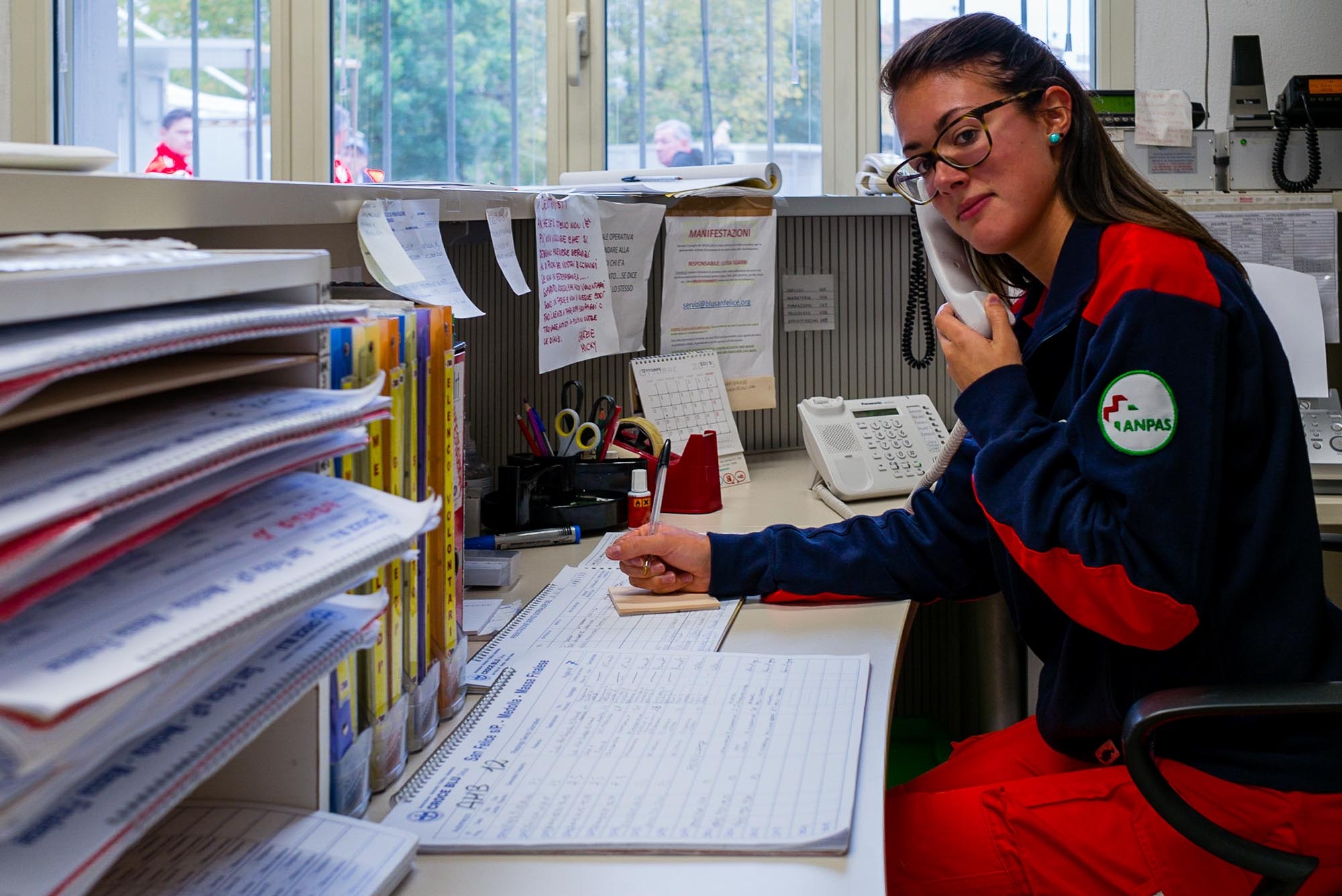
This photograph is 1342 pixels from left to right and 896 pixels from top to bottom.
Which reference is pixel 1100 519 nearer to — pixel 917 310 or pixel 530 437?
pixel 530 437

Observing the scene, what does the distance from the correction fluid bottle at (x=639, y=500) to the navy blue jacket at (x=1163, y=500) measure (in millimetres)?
515

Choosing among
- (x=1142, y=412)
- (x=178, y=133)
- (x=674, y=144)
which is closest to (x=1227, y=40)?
(x=674, y=144)

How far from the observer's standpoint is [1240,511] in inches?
38.9

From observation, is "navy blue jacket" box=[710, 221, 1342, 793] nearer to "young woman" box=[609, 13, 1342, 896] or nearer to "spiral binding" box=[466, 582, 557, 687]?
"young woman" box=[609, 13, 1342, 896]

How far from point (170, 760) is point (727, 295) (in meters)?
1.51

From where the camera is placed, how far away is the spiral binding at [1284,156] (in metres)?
2.10

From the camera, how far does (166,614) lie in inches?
16.3

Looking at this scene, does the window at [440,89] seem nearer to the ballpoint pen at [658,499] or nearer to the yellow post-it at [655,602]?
the ballpoint pen at [658,499]

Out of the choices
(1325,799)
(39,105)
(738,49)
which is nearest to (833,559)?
(1325,799)

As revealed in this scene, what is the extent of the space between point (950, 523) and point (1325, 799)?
43 centimetres

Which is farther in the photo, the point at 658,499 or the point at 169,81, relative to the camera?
the point at 169,81

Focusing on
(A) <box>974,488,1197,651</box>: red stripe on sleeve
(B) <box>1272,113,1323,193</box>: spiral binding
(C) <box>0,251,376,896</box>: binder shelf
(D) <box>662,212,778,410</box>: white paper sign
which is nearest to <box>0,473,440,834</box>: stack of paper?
(C) <box>0,251,376,896</box>: binder shelf

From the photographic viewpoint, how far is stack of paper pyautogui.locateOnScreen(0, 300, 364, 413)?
A: 38cm

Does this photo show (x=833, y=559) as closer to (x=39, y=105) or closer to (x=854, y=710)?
(x=854, y=710)
